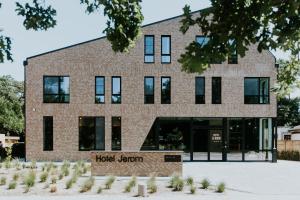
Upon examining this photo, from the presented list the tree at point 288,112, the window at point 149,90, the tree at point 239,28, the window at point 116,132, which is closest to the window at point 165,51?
the window at point 149,90

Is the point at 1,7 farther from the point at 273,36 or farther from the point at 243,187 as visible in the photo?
the point at 243,187

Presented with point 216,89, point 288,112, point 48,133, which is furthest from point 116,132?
point 288,112

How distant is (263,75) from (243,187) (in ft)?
56.0

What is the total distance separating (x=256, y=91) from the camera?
34062 mm

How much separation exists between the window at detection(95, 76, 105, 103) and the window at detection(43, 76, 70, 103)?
188 centimetres

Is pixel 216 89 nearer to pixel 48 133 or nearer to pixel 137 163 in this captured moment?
pixel 48 133

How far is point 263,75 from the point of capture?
3400cm

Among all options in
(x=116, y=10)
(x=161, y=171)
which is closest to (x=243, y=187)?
(x=161, y=171)

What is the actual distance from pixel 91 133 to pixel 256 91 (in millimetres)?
11645

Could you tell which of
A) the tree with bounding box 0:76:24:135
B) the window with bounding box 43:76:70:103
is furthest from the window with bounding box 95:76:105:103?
the tree with bounding box 0:76:24:135

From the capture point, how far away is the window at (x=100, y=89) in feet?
109

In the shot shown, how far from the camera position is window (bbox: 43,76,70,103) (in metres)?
33.1

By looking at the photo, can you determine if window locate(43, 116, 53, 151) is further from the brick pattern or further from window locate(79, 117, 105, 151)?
window locate(79, 117, 105, 151)

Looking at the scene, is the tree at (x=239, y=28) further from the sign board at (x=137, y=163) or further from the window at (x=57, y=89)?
the window at (x=57, y=89)
